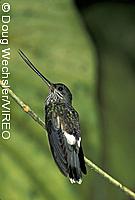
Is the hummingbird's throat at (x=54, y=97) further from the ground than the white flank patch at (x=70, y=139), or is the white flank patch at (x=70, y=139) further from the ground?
the hummingbird's throat at (x=54, y=97)

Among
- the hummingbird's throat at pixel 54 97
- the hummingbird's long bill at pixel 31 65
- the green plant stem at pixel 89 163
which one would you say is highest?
the hummingbird's long bill at pixel 31 65

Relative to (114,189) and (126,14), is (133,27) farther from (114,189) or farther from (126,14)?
(114,189)

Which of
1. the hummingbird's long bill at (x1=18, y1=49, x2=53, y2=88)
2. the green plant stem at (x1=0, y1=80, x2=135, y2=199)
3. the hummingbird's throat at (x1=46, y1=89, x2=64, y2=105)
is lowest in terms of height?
the green plant stem at (x1=0, y1=80, x2=135, y2=199)

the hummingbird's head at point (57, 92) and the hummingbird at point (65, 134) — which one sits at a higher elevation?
the hummingbird's head at point (57, 92)

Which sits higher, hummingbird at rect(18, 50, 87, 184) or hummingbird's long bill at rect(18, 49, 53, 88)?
hummingbird's long bill at rect(18, 49, 53, 88)
